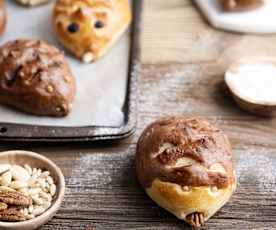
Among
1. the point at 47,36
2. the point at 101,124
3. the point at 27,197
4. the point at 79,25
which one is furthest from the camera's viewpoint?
the point at 47,36

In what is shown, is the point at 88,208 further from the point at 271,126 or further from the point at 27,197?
the point at 271,126

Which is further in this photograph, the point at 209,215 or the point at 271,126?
the point at 271,126

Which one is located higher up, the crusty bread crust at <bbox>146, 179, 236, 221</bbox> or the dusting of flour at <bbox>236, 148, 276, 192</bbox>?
the crusty bread crust at <bbox>146, 179, 236, 221</bbox>

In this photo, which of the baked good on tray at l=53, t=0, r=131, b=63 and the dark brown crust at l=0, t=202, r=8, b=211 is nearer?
the dark brown crust at l=0, t=202, r=8, b=211

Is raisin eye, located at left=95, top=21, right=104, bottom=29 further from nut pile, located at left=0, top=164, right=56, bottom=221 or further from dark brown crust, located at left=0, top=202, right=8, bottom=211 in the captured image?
dark brown crust, located at left=0, top=202, right=8, bottom=211

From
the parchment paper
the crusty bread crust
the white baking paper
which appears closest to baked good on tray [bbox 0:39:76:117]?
the parchment paper

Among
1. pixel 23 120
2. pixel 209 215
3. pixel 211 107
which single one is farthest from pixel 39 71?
pixel 209 215

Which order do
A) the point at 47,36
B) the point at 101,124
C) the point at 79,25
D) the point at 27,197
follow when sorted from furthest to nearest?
the point at 47,36 → the point at 79,25 → the point at 101,124 → the point at 27,197
